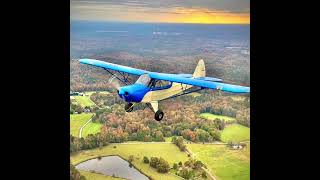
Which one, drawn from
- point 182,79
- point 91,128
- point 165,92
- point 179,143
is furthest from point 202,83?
point 91,128

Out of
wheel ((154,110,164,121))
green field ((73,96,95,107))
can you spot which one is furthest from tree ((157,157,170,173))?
green field ((73,96,95,107))

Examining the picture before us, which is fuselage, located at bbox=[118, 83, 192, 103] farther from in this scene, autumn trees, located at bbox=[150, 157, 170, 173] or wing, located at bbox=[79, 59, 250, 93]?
autumn trees, located at bbox=[150, 157, 170, 173]

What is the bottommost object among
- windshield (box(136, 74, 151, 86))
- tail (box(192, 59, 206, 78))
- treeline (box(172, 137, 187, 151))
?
treeline (box(172, 137, 187, 151))

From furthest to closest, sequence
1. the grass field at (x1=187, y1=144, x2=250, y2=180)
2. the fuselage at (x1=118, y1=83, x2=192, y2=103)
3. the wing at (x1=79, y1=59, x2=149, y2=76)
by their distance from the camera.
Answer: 1. the grass field at (x1=187, y1=144, x2=250, y2=180)
2. the wing at (x1=79, y1=59, x2=149, y2=76)
3. the fuselage at (x1=118, y1=83, x2=192, y2=103)

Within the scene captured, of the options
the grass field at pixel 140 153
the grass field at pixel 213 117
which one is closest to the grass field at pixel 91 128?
the grass field at pixel 140 153

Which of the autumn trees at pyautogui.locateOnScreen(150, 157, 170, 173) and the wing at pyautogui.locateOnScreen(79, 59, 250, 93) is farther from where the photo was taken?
the autumn trees at pyautogui.locateOnScreen(150, 157, 170, 173)
